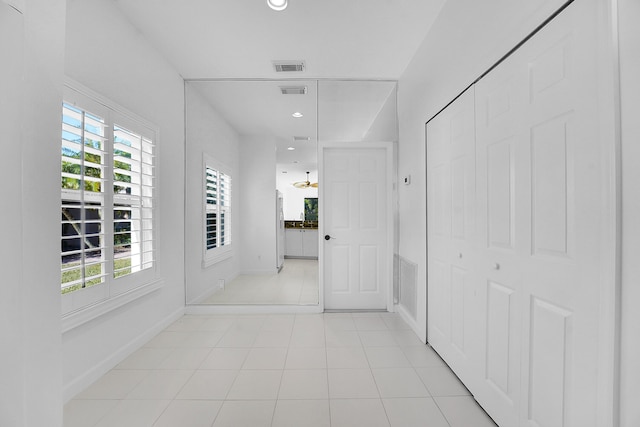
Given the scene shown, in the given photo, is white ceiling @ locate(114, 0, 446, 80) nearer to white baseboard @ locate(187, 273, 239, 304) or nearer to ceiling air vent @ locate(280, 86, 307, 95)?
ceiling air vent @ locate(280, 86, 307, 95)

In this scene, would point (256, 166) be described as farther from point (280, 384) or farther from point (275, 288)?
point (280, 384)

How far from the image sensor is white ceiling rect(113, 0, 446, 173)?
2346 mm

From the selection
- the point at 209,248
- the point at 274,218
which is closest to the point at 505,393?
the point at 274,218

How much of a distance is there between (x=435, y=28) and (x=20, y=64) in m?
2.78

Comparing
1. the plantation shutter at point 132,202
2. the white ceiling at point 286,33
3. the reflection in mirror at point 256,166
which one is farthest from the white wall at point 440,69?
the plantation shutter at point 132,202

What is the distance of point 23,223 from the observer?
917 mm

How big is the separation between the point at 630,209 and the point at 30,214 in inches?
80.4

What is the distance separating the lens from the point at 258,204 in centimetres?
404

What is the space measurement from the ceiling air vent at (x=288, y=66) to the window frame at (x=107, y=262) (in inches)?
59.6

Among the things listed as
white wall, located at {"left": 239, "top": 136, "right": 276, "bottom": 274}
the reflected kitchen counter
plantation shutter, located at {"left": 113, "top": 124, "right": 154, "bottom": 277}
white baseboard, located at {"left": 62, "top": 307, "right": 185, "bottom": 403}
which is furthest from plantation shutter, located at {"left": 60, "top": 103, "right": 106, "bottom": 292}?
the reflected kitchen counter

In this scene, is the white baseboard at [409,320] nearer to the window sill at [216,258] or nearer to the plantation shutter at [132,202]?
the window sill at [216,258]

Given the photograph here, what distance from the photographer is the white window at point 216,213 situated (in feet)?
12.5

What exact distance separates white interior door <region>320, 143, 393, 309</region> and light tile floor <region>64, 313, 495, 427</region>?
658 millimetres

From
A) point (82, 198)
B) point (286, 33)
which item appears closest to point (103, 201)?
point (82, 198)
